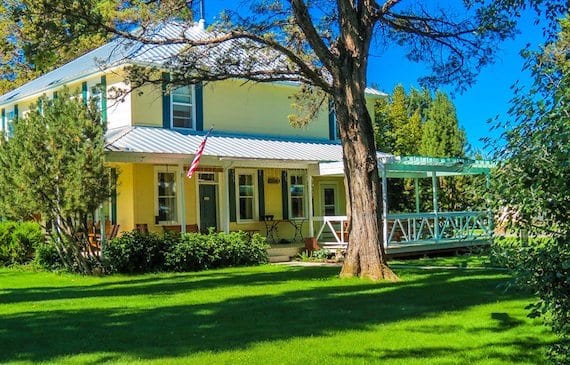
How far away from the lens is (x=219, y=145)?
19266 millimetres

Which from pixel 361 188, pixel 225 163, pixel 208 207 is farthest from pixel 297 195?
pixel 361 188

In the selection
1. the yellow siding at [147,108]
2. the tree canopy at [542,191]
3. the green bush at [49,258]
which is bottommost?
the green bush at [49,258]

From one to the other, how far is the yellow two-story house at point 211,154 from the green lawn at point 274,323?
17.7ft

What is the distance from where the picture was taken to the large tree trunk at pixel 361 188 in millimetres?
12836

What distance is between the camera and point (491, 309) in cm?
899

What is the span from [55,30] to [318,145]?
12.8 meters

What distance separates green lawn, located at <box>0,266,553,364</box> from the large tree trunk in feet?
1.74

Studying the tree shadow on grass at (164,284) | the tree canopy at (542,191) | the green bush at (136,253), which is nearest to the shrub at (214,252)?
the green bush at (136,253)

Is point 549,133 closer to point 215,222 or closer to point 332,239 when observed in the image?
point 215,222

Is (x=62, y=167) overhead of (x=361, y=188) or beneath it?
overhead

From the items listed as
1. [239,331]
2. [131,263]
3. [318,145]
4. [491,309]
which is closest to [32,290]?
[131,263]

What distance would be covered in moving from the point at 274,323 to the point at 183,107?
43.1 feet

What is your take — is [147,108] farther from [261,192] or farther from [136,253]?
[136,253]

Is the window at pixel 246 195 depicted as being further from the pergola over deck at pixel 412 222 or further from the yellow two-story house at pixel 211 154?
the pergola over deck at pixel 412 222
